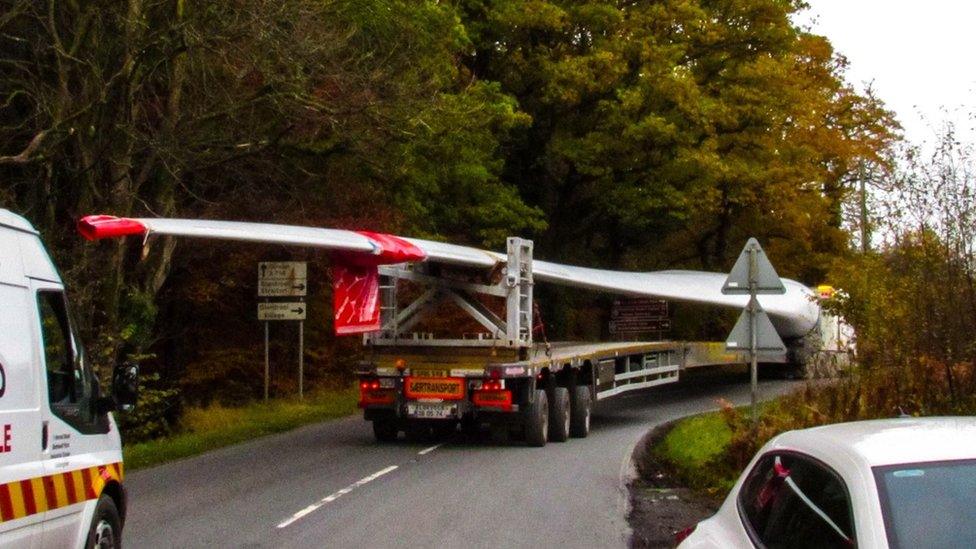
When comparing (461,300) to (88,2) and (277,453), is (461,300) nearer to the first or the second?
(277,453)

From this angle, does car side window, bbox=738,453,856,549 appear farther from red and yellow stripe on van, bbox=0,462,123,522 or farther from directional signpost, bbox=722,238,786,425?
directional signpost, bbox=722,238,786,425

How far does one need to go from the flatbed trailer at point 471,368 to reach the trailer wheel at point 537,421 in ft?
0.05

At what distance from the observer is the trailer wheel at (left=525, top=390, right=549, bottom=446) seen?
19703mm

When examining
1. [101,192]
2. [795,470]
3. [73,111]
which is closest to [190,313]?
[101,192]

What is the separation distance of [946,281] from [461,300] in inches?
360

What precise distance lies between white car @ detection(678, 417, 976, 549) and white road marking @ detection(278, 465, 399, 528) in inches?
280

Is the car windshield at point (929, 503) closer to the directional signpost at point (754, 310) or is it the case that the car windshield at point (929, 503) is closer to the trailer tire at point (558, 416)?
the directional signpost at point (754, 310)

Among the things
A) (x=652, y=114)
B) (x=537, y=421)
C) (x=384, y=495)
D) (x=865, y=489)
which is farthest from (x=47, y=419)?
(x=652, y=114)

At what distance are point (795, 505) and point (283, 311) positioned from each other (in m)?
21.8

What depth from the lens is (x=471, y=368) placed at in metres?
19.2

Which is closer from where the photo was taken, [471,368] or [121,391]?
[121,391]

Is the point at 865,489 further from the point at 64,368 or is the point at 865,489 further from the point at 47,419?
the point at 64,368

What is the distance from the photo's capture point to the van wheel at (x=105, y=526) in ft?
26.4

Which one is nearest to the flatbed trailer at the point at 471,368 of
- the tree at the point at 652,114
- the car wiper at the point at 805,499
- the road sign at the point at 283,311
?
the road sign at the point at 283,311
